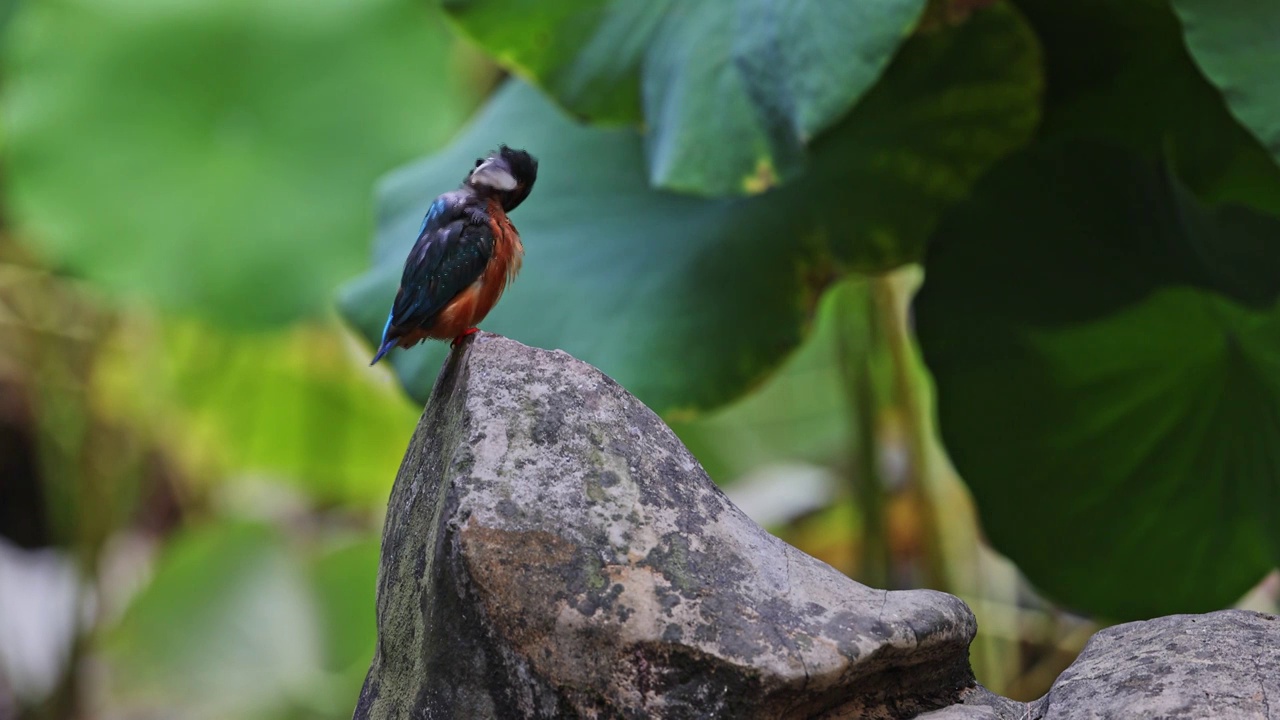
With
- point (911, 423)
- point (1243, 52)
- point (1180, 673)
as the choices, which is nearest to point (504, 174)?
point (1180, 673)

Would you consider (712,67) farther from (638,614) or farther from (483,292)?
(638,614)

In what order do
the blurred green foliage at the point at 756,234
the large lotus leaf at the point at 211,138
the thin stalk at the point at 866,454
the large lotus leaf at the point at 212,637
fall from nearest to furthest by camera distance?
1. the blurred green foliage at the point at 756,234
2. the thin stalk at the point at 866,454
3. the large lotus leaf at the point at 211,138
4. the large lotus leaf at the point at 212,637

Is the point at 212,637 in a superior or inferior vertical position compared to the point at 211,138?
inferior

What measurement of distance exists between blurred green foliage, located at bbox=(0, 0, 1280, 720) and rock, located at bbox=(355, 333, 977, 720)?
2.58 feet

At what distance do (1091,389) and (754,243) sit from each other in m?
0.68

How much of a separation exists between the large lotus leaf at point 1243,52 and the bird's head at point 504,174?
3.30 feet

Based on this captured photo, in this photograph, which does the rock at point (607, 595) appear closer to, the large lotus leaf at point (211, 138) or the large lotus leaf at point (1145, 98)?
the large lotus leaf at point (1145, 98)

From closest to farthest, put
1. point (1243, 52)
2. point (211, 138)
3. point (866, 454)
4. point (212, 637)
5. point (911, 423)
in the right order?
point (1243, 52), point (866, 454), point (911, 423), point (211, 138), point (212, 637)

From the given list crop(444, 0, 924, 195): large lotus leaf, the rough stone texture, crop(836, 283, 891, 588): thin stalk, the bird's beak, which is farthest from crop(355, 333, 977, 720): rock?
crop(836, 283, 891, 588): thin stalk

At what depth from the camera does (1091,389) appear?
2.24 m

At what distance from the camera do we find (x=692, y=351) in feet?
7.30

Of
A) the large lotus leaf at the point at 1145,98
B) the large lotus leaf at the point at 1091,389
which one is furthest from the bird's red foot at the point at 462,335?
the large lotus leaf at the point at 1145,98

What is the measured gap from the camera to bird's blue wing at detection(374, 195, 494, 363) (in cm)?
140

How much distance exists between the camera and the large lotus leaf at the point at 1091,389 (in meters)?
2.14
